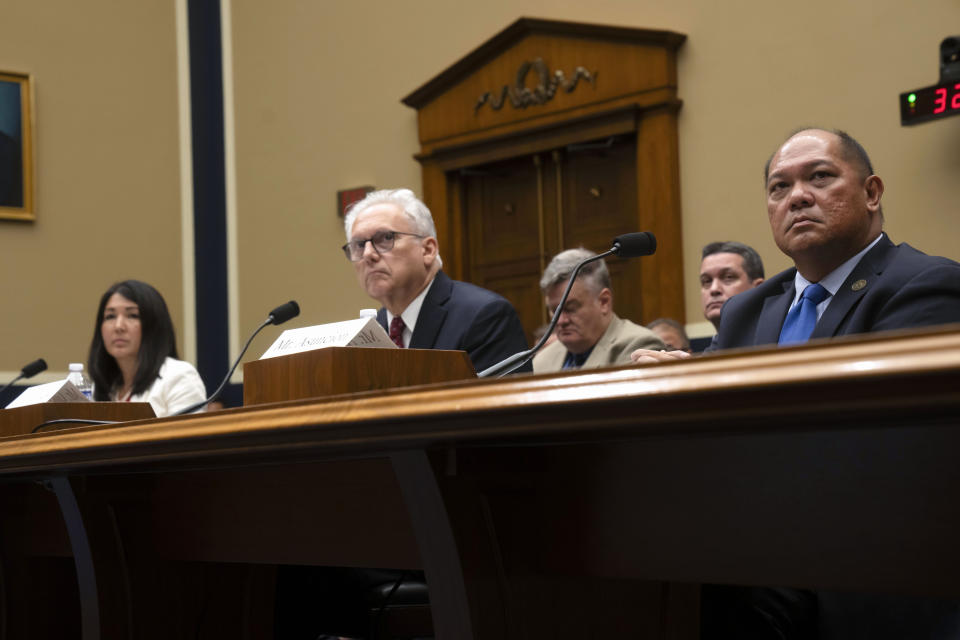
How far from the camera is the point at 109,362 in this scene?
3.84 metres

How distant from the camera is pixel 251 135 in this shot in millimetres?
6859

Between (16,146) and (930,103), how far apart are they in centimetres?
490

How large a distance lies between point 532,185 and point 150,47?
9.04 ft

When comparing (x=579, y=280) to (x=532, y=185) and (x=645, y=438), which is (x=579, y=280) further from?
(x=645, y=438)

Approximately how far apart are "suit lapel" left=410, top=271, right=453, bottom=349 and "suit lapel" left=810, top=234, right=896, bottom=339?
3.67 ft

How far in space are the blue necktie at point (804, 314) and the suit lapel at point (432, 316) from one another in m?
1.01

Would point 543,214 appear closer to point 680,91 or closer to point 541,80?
point 541,80

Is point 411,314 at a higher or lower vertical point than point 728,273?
lower

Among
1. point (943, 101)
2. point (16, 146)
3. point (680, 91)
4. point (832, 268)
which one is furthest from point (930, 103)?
point (16, 146)

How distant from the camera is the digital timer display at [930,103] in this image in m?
4.11

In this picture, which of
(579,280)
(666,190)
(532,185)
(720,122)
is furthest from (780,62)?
(579,280)

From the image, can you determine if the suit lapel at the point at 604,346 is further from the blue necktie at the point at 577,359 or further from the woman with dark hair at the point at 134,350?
the woman with dark hair at the point at 134,350

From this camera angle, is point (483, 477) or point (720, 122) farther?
point (720, 122)

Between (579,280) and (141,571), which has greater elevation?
(579,280)
